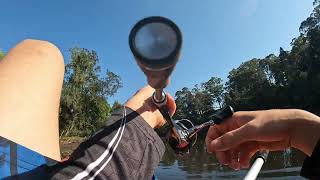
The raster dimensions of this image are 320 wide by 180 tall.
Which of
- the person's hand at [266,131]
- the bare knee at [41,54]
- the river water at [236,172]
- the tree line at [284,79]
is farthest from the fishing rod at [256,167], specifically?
the tree line at [284,79]

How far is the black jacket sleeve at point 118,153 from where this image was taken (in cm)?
79

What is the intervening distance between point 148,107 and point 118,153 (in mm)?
128

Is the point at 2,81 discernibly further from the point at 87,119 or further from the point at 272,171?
the point at 87,119

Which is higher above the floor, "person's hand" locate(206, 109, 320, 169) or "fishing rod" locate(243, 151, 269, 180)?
"person's hand" locate(206, 109, 320, 169)

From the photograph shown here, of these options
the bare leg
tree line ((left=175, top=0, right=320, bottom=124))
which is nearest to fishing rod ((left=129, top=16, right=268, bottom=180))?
the bare leg

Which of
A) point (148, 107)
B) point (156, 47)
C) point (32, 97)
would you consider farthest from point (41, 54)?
point (156, 47)

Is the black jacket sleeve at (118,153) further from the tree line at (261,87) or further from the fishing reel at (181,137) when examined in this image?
the tree line at (261,87)

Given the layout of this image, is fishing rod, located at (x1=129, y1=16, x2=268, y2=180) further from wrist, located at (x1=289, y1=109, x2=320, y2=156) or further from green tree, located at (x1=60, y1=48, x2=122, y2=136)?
green tree, located at (x1=60, y1=48, x2=122, y2=136)

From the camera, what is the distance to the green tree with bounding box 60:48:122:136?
47.7 metres

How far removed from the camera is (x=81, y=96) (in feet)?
168

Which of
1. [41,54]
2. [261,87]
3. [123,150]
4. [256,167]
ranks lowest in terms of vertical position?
[261,87]

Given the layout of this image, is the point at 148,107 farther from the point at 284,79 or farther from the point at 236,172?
the point at 284,79

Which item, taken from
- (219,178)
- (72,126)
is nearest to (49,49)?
(219,178)

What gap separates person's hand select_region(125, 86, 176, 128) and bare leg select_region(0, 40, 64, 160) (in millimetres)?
176
